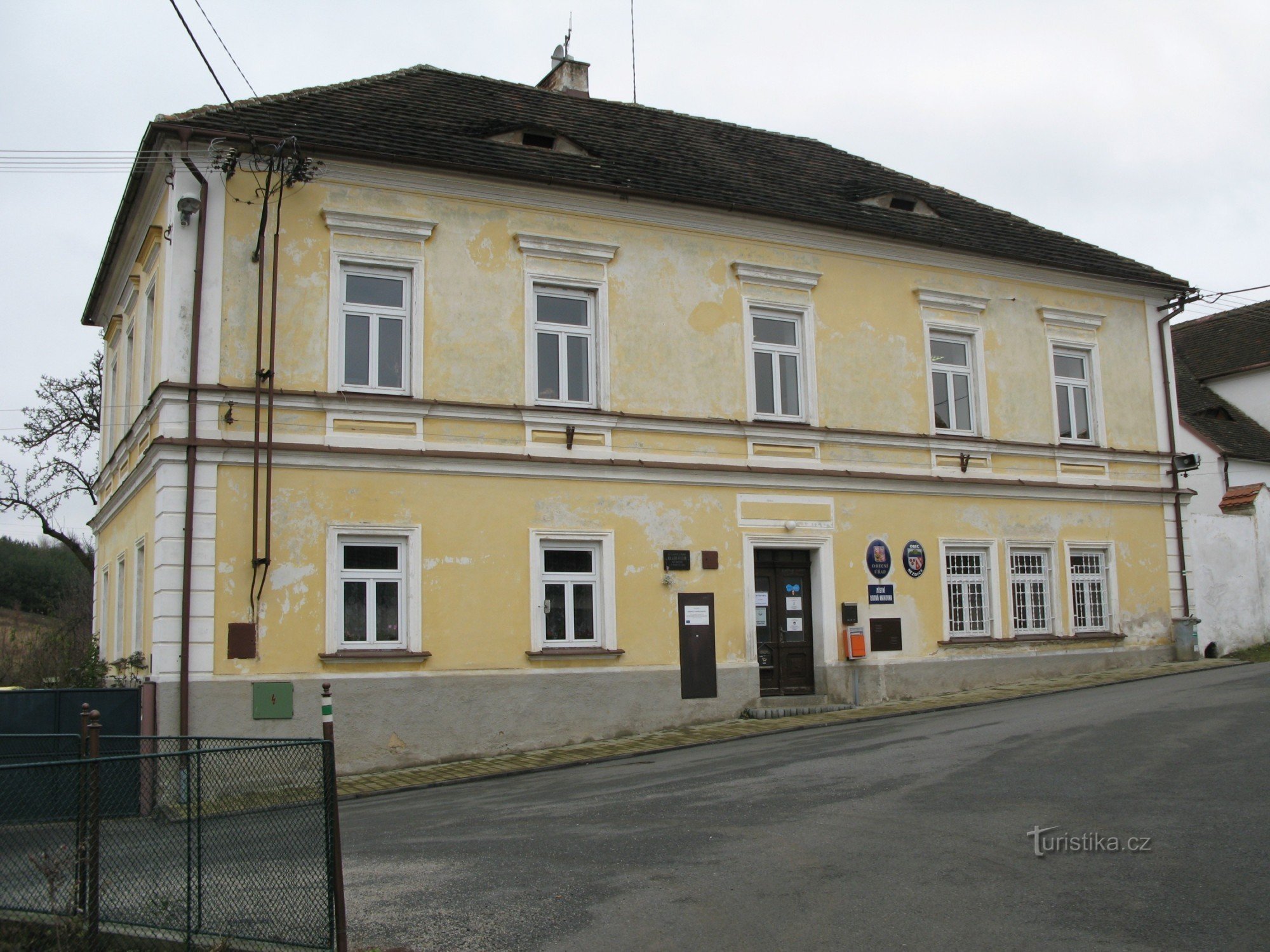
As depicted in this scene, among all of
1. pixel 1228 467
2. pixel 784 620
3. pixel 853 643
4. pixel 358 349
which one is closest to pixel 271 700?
pixel 358 349

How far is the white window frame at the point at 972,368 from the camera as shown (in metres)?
19.3

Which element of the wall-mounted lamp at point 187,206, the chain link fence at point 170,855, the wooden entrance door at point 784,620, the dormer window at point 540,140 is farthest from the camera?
the wooden entrance door at point 784,620

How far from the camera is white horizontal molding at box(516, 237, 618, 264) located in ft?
53.2

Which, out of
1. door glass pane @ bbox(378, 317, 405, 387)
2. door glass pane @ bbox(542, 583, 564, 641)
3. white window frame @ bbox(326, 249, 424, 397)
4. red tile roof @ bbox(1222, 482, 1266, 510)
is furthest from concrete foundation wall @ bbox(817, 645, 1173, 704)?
door glass pane @ bbox(378, 317, 405, 387)

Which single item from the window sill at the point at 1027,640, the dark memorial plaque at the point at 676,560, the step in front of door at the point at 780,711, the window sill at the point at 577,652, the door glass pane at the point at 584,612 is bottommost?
the step in front of door at the point at 780,711

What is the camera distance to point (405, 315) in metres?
15.5

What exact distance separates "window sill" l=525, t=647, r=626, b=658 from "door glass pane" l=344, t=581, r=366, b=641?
7.02 ft

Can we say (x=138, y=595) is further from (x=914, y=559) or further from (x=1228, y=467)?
(x=1228, y=467)

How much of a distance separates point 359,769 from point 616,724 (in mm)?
3451

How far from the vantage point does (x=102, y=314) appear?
21469 millimetres

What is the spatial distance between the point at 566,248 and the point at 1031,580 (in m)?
9.48

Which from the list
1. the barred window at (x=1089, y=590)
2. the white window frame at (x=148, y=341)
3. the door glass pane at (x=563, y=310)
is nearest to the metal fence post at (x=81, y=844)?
the white window frame at (x=148, y=341)

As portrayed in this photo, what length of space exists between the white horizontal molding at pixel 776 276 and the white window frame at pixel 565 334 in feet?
8.00

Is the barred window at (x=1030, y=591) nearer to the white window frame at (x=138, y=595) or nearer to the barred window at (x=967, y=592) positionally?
the barred window at (x=967, y=592)
